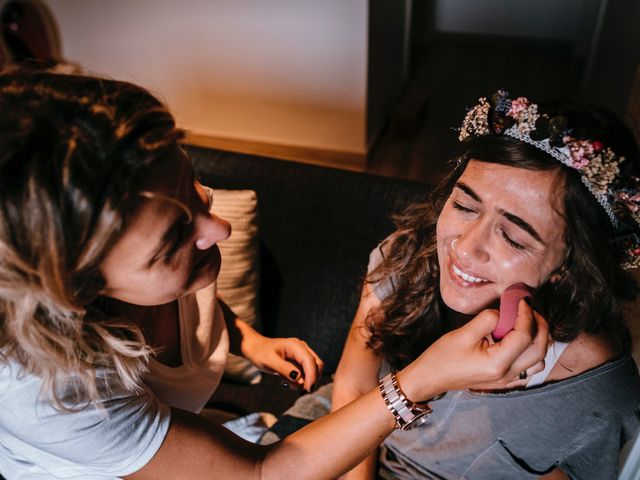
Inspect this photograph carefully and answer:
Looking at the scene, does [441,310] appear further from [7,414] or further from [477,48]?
[477,48]

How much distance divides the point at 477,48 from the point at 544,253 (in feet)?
14.6

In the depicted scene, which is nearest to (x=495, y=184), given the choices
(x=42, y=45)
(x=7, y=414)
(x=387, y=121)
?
(x=7, y=414)

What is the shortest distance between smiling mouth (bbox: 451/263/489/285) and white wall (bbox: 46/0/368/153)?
2.15 m

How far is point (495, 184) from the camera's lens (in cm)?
92

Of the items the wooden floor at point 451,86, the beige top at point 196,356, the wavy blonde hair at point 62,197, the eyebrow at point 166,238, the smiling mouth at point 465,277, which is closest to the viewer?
the wavy blonde hair at point 62,197

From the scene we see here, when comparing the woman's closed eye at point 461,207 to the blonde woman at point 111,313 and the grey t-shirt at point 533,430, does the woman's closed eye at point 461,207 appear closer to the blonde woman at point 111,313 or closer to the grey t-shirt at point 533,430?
the blonde woman at point 111,313

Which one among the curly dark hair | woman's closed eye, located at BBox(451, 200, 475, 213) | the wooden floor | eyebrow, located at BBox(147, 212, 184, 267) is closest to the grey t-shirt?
the curly dark hair

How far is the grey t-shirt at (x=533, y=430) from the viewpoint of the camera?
0.97 m

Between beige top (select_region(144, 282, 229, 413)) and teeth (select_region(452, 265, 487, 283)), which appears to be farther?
beige top (select_region(144, 282, 229, 413))

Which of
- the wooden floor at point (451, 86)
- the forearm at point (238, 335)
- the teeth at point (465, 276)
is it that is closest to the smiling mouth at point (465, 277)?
the teeth at point (465, 276)

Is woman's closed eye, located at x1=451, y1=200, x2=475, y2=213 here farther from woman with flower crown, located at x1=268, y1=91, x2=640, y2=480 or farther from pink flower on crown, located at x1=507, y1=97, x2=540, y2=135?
pink flower on crown, located at x1=507, y1=97, x2=540, y2=135

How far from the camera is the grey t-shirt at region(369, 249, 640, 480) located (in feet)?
3.18

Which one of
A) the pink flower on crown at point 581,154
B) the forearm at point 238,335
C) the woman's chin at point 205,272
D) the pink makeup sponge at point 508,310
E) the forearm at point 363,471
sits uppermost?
the pink flower on crown at point 581,154

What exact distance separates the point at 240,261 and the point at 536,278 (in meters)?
0.75
